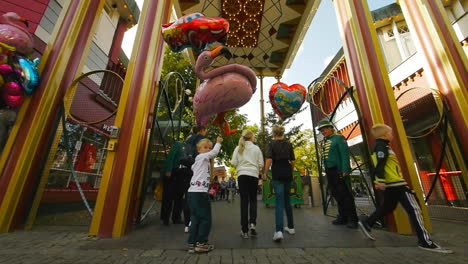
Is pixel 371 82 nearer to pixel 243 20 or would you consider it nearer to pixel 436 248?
pixel 436 248

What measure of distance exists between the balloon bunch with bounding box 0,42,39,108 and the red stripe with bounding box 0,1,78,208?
0.13 meters

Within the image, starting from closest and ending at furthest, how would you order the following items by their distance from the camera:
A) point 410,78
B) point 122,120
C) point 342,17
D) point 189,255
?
point 189,255, point 122,120, point 342,17, point 410,78

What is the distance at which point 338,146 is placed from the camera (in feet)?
12.0

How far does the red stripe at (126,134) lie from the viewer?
2.89 m

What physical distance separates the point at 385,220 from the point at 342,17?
4.00m

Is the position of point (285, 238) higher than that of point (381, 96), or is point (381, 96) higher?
point (381, 96)

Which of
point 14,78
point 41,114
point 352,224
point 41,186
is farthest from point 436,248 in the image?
point 14,78

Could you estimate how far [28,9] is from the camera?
592 centimetres

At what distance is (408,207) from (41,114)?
5618 millimetres

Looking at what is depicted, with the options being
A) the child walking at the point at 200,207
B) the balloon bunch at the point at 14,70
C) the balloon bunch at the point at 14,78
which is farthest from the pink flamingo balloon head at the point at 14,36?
the child walking at the point at 200,207

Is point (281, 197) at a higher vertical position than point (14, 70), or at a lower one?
lower

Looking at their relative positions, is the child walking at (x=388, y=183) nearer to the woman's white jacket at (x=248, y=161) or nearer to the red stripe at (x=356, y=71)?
the red stripe at (x=356, y=71)

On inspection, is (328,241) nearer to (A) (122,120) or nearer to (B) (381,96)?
(B) (381,96)

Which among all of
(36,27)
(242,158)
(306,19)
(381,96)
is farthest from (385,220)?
(36,27)
